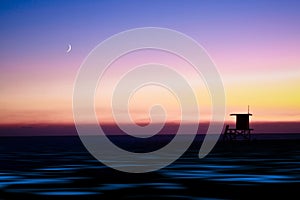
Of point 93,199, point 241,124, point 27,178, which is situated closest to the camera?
point 93,199

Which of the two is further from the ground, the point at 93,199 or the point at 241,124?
the point at 241,124

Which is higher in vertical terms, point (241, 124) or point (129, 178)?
point (241, 124)

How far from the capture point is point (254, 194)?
79.7 feet

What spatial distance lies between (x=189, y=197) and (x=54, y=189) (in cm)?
660

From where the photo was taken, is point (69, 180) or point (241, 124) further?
point (241, 124)

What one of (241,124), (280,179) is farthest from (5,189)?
(241,124)

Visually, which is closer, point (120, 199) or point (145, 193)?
point (120, 199)

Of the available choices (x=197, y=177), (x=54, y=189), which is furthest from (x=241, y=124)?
(x=54, y=189)

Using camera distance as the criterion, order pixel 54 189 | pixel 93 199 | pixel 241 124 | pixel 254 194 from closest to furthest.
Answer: pixel 93 199 < pixel 254 194 < pixel 54 189 < pixel 241 124

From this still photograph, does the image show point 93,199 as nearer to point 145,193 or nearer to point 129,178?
point 145,193

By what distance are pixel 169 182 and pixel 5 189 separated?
8.35 metres

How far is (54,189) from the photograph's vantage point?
26.7 m

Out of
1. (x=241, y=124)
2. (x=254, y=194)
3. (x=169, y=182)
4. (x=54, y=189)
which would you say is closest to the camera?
(x=254, y=194)

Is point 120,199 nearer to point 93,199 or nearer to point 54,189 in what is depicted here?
point 93,199
